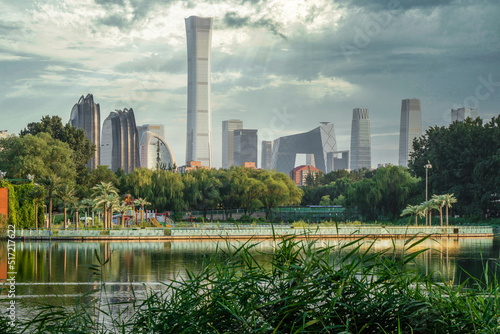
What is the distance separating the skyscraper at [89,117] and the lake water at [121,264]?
141m

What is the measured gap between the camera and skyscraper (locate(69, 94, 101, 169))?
17512cm

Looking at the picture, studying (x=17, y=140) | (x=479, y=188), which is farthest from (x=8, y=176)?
(x=479, y=188)

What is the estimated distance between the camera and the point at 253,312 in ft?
16.2

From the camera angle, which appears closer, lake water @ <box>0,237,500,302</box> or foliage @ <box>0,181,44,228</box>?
lake water @ <box>0,237,500,302</box>

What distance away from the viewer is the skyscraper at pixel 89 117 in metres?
175

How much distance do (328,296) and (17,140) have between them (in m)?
64.8

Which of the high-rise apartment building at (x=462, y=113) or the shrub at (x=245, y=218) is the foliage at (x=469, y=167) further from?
the high-rise apartment building at (x=462, y=113)

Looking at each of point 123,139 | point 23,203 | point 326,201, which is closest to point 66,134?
point 23,203

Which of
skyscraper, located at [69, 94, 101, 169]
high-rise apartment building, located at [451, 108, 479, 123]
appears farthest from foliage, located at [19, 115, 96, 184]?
skyscraper, located at [69, 94, 101, 169]

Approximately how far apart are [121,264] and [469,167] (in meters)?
48.0

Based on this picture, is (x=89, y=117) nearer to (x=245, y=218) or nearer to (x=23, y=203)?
(x=245, y=218)

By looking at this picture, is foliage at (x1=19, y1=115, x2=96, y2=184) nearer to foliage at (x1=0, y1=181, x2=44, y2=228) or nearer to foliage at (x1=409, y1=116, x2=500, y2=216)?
foliage at (x1=0, y1=181, x2=44, y2=228)

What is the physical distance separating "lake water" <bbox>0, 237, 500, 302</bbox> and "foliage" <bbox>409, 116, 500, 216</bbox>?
1778cm

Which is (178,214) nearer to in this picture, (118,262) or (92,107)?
(118,262)
